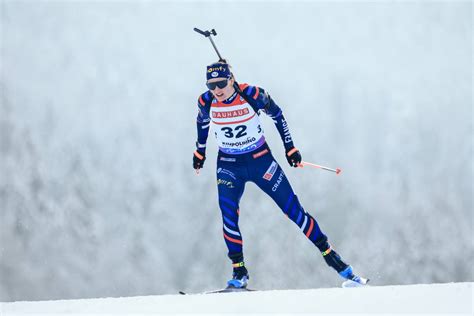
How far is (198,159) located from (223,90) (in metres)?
1.12

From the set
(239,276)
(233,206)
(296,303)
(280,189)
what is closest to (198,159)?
(233,206)

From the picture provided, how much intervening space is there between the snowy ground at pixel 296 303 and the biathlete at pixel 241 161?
1.32m

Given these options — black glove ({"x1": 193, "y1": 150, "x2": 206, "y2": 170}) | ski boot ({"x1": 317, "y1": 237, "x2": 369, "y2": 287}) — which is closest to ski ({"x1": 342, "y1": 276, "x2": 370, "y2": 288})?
ski boot ({"x1": 317, "y1": 237, "x2": 369, "y2": 287})

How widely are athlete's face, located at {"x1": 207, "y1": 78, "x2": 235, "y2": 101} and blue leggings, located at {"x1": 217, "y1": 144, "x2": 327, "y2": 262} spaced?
0.77 metres

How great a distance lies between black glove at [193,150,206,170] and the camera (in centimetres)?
732

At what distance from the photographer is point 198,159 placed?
733cm

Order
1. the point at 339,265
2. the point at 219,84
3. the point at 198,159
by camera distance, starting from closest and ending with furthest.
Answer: the point at 219,84 → the point at 339,265 → the point at 198,159

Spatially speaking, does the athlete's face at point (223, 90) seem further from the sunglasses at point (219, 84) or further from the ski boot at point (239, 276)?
the ski boot at point (239, 276)

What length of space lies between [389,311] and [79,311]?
9.90 ft

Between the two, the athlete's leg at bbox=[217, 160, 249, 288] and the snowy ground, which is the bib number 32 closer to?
the athlete's leg at bbox=[217, 160, 249, 288]

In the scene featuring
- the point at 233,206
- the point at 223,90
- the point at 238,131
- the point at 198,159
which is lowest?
the point at 233,206

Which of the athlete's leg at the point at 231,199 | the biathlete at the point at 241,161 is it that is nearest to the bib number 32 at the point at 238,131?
the biathlete at the point at 241,161

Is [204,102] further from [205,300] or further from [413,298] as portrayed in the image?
[413,298]

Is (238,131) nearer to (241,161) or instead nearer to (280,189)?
(241,161)
